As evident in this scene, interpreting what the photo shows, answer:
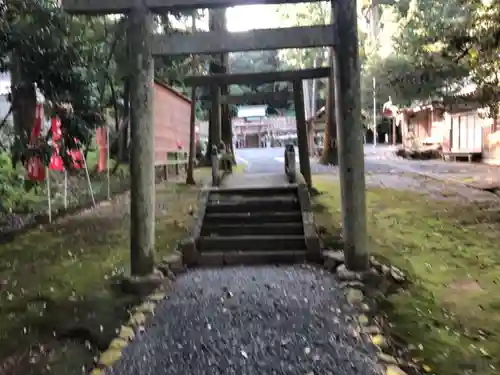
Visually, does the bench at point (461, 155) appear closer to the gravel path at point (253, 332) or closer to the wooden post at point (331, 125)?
the wooden post at point (331, 125)

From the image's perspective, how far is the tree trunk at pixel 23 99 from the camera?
676cm

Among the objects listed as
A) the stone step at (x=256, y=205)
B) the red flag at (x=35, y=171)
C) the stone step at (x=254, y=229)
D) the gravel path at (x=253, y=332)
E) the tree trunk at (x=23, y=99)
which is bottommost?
the gravel path at (x=253, y=332)

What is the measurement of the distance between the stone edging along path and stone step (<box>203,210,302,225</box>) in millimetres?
991

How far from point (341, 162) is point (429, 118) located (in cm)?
Answer: 2561

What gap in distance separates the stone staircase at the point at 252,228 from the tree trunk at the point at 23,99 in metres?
2.79

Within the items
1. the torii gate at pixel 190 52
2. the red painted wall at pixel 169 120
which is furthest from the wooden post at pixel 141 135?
the red painted wall at pixel 169 120

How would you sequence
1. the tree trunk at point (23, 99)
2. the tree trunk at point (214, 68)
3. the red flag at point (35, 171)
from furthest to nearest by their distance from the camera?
the tree trunk at point (214, 68)
the red flag at point (35, 171)
the tree trunk at point (23, 99)

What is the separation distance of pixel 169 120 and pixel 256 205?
433 cm

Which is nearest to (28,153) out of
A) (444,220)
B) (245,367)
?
(245,367)

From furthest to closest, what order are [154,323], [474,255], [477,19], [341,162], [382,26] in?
[382,26] → [477,19] → [474,255] → [341,162] → [154,323]

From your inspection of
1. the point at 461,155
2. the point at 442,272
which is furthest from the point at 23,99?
the point at 461,155

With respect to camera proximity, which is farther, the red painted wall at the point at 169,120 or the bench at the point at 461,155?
the bench at the point at 461,155

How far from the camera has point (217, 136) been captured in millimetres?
12055

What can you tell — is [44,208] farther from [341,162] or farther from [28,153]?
[341,162]
